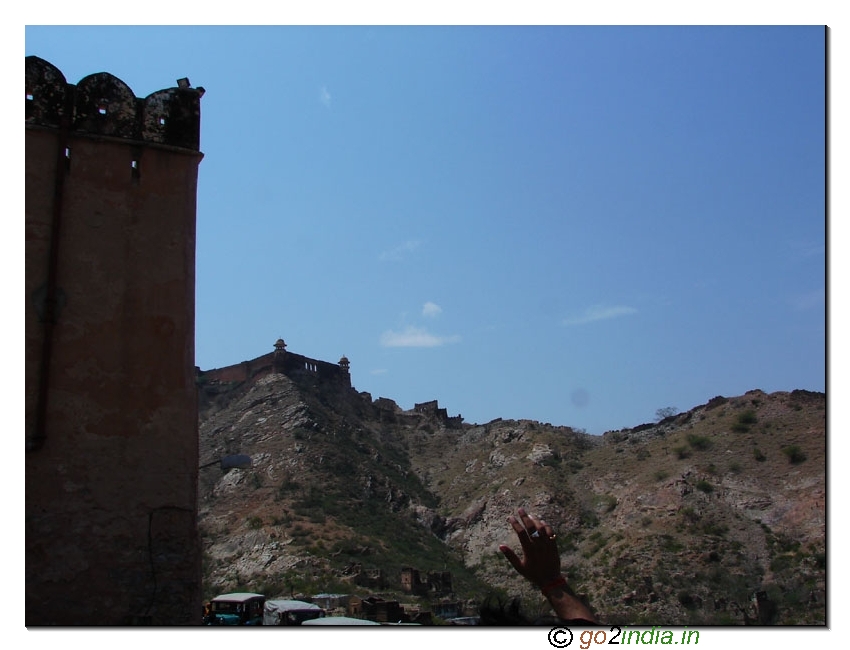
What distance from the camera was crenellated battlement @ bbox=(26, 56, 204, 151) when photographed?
8.45 meters

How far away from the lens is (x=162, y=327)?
8.31m

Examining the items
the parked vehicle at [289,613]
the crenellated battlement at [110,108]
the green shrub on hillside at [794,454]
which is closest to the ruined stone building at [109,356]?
the crenellated battlement at [110,108]

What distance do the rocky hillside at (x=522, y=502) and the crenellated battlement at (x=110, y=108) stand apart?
22391 mm

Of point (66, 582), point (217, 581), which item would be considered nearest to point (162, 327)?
point (66, 582)

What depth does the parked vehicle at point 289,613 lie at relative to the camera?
70.0 feet

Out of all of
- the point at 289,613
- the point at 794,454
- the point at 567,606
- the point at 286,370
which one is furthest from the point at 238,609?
the point at 286,370

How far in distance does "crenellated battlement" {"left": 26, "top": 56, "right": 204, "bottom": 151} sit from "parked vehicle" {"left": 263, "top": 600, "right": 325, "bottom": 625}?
15332mm

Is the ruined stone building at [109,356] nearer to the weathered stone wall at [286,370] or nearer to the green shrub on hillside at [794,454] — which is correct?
the green shrub on hillside at [794,454]

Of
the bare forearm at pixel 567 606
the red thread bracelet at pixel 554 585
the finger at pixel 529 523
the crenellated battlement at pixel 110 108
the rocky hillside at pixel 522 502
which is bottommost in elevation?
the rocky hillside at pixel 522 502

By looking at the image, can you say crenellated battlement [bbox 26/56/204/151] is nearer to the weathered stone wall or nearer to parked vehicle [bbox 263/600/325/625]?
parked vehicle [bbox 263/600/325/625]

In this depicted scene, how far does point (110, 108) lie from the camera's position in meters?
8.73

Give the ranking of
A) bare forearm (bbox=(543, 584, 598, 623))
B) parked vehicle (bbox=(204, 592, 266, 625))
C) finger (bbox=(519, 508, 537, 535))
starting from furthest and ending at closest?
parked vehicle (bbox=(204, 592, 266, 625))
finger (bbox=(519, 508, 537, 535))
bare forearm (bbox=(543, 584, 598, 623))

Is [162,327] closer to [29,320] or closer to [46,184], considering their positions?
[29,320]

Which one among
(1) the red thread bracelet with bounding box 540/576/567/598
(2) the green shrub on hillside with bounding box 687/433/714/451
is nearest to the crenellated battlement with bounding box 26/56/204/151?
(1) the red thread bracelet with bounding box 540/576/567/598
